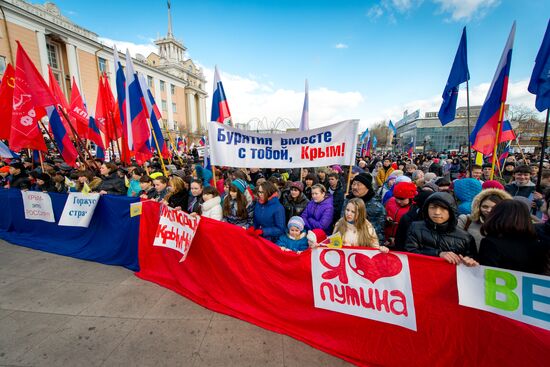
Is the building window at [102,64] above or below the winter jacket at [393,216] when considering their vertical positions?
above

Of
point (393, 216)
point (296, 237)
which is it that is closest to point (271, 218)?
point (296, 237)

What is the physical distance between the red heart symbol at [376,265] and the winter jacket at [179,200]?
2967 mm

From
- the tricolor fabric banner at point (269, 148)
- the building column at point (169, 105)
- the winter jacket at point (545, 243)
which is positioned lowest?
the winter jacket at point (545, 243)

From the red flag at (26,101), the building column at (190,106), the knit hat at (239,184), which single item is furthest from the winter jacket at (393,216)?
the building column at (190,106)

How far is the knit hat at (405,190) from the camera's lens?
2941 millimetres

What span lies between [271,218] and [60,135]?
6.42m

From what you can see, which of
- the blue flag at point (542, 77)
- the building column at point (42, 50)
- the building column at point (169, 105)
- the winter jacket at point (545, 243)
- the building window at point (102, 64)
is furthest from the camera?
the building column at point (169, 105)

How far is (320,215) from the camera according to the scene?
3332mm

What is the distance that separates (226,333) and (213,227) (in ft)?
4.09

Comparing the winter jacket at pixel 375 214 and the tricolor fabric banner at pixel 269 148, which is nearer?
the winter jacket at pixel 375 214

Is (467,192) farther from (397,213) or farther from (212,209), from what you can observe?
(212,209)

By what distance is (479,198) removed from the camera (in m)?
2.41

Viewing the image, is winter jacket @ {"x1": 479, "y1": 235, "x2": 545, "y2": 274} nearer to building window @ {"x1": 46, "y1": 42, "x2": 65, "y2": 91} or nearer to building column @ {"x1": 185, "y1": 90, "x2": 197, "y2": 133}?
building window @ {"x1": 46, "y1": 42, "x2": 65, "y2": 91}

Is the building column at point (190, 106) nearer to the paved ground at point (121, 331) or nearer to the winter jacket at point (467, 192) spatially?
the paved ground at point (121, 331)
